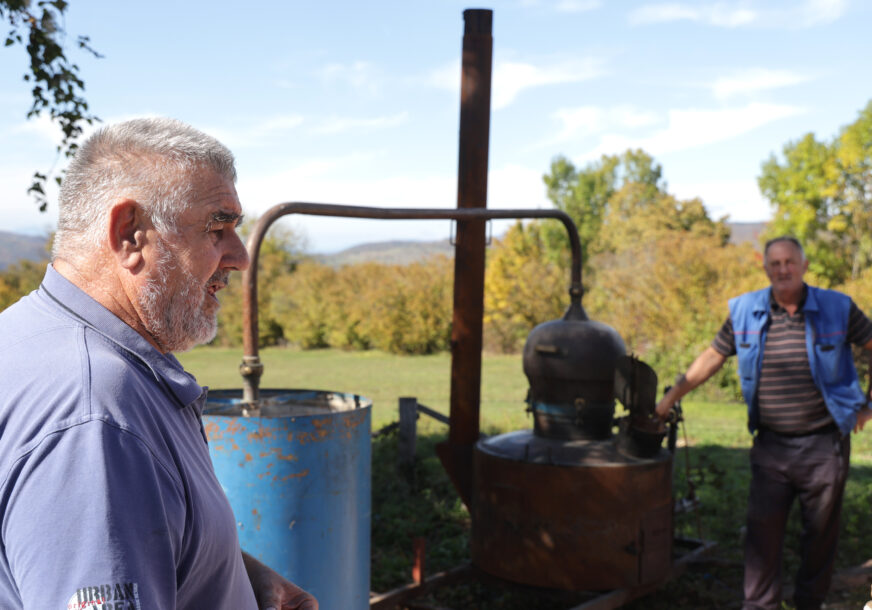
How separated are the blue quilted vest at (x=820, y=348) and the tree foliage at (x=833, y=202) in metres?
31.2

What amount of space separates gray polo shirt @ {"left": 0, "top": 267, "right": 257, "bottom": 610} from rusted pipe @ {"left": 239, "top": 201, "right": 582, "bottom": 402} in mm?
1621

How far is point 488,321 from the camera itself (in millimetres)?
28297

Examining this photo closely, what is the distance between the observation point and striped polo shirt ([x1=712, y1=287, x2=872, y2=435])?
4.87m

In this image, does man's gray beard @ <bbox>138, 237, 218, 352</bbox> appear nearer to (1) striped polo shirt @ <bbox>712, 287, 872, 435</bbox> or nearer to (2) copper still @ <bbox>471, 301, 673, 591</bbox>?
(2) copper still @ <bbox>471, 301, 673, 591</bbox>

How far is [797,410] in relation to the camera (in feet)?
16.0

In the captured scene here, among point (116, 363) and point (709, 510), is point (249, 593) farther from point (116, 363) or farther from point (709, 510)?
point (709, 510)

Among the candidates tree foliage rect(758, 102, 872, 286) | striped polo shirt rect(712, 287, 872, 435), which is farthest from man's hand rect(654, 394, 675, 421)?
tree foliage rect(758, 102, 872, 286)

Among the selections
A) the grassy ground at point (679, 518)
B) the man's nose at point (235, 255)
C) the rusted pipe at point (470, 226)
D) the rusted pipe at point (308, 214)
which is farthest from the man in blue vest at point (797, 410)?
the man's nose at point (235, 255)

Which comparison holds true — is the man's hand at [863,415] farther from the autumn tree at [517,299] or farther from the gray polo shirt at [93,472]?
the autumn tree at [517,299]

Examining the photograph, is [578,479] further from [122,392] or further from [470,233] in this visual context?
[122,392]

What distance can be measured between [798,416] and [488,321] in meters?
23.4

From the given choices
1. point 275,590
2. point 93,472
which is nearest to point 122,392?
point 93,472

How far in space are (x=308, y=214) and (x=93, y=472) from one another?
333cm

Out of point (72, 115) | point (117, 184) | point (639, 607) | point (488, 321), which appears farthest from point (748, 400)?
point (488, 321)
